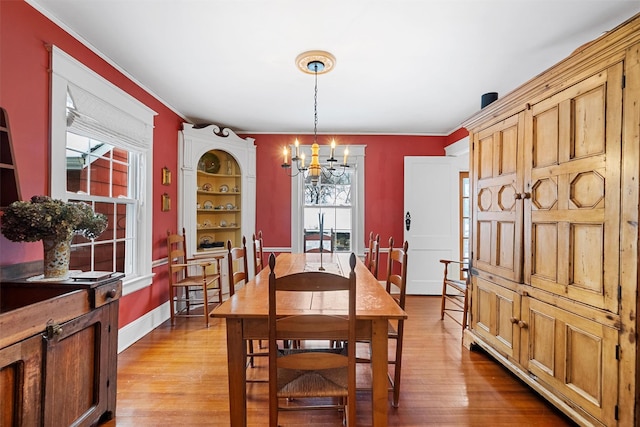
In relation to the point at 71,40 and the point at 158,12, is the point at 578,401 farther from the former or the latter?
the point at 71,40

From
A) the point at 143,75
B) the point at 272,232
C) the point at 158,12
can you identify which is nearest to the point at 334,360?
the point at 158,12

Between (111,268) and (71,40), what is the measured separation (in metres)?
1.95

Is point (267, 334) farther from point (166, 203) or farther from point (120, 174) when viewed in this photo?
point (166, 203)

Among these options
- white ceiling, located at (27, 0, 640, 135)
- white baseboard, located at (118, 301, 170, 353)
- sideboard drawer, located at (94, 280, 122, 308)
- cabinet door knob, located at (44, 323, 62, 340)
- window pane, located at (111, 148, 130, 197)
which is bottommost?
white baseboard, located at (118, 301, 170, 353)

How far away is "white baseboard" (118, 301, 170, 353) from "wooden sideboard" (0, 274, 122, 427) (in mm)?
1093

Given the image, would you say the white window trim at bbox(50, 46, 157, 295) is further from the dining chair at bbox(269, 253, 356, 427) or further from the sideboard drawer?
the dining chair at bbox(269, 253, 356, 427)

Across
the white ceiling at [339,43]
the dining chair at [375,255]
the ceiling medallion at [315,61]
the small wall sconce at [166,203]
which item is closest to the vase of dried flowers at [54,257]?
the white ceiling at [339,43]

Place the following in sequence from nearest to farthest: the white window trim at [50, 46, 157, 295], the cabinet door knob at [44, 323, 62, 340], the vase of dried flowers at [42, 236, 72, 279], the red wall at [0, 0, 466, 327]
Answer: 1. the cabinet door knob at [44, 323, 62, 340]
2. the vase of dried flowers at [42, 236, 72, 279]
3. the red wall at [0, 0, 466, 327]
4. the white window trim at [50, 46, 157, 295]

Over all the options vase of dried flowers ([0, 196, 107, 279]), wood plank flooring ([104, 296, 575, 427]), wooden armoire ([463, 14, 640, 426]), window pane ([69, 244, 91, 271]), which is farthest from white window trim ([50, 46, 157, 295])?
wooden armoire ([463, 14, 640, 426])

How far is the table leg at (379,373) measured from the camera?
1619 mm

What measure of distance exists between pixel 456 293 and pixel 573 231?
10.2 ft

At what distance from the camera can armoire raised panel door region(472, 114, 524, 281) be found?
233 centimetres

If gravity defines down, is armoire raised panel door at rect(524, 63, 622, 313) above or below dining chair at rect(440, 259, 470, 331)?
above

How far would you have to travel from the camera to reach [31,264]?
197 cm
